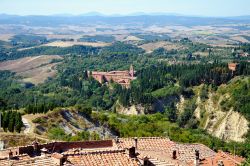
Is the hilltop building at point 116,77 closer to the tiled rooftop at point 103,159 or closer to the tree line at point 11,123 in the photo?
the tree line at point 11,123

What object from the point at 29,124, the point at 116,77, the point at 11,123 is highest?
the point at 11,123

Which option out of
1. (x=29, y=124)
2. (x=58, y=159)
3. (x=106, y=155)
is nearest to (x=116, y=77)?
(x=29, y=124)

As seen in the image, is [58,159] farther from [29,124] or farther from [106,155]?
[29,124]

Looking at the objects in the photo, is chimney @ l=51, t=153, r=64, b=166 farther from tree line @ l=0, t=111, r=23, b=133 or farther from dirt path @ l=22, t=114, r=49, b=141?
tree line @ l=0, t=111, r=23, b=133

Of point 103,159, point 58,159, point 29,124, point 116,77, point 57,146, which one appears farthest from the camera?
point 116,77

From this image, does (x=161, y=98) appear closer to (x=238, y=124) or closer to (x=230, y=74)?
(x=230, y=74)

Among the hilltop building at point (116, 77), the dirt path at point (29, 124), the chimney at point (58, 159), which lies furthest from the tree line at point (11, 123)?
the hilltop building at point (116, 77)

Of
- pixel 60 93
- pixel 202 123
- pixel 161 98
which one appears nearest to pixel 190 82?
pixel 161 98

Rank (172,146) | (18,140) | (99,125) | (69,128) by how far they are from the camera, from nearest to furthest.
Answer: (172,146) < (18,140) < (69,128) < (99,125)
